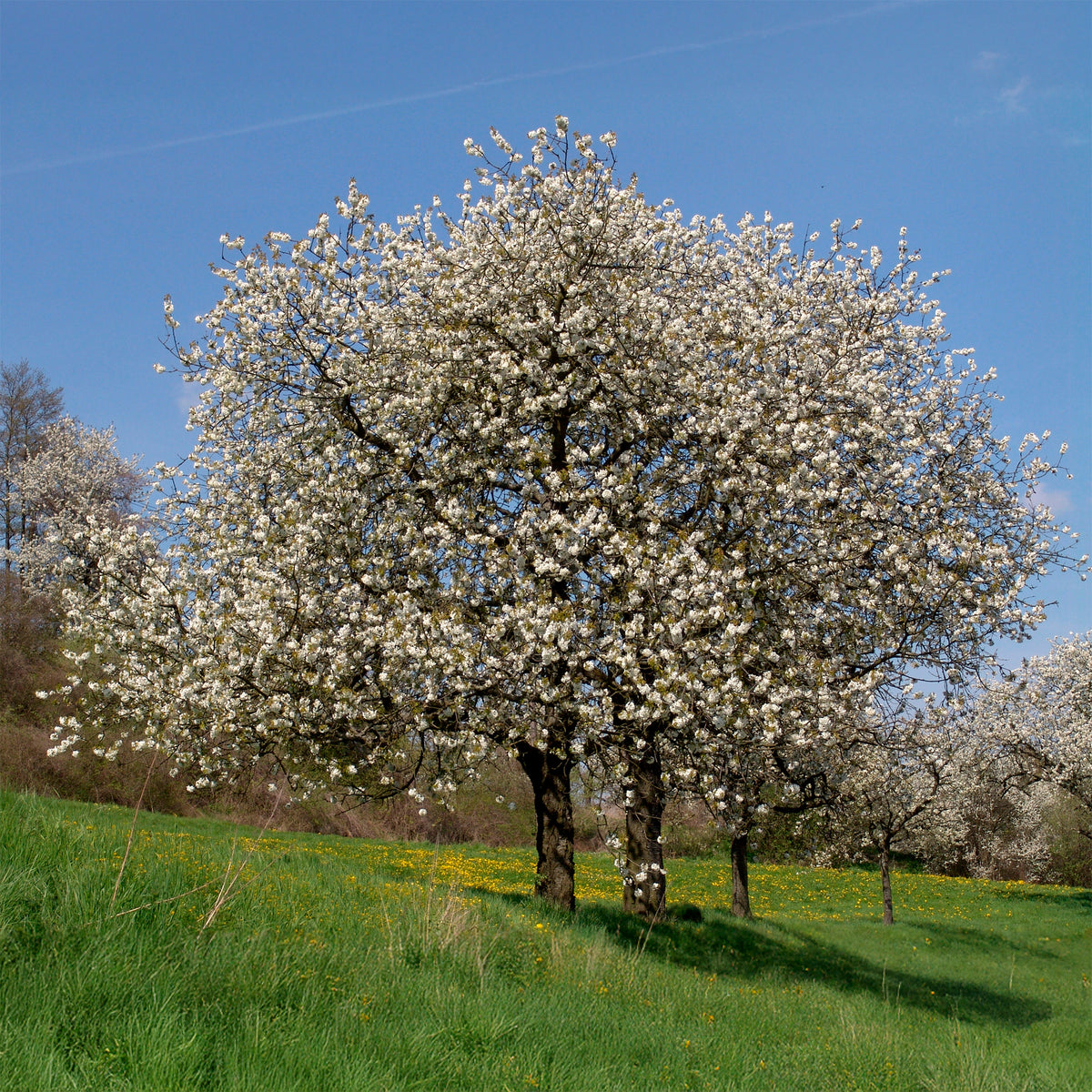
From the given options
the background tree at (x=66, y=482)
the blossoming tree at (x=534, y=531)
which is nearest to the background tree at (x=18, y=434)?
the background tree at (x=66, y=482)

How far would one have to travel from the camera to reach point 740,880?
22.5 m

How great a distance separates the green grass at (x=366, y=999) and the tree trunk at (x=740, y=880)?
907 centimetres

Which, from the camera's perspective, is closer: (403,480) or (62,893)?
(62,893)

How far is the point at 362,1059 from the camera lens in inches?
199

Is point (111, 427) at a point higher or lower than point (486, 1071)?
higher

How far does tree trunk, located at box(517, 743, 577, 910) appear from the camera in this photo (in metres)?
12.2

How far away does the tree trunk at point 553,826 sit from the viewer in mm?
12227

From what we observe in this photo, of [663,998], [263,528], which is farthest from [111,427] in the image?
[663,998]

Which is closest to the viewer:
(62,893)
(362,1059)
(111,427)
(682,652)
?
(362,1059)

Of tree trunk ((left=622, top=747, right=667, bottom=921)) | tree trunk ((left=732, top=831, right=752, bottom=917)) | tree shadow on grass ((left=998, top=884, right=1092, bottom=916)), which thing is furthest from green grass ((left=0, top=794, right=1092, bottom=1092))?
tree shadow on grass ((left=998, top=884, right=1092, bottom=916))

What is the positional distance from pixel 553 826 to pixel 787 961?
311 inches

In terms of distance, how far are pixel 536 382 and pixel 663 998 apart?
7.38 m

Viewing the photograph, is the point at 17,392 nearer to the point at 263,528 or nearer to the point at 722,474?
the point at 263,528

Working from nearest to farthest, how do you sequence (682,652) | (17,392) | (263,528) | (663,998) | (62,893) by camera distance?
1. (62,893)
2. (663,998)
3. (682,652)
4. (263,528)
5. (17,392)
